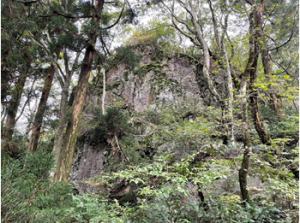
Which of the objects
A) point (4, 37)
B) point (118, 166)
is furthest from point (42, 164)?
point (4, 37)

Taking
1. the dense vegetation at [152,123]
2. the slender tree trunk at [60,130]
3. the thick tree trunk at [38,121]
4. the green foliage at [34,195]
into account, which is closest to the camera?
the green foliage at [34,195]

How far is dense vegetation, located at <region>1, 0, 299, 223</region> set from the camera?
5.87 feet

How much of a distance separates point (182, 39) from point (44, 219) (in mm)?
10188

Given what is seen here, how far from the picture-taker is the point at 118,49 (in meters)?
4.43

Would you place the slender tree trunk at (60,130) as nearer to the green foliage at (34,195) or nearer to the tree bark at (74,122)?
the tree bark at (74,122)

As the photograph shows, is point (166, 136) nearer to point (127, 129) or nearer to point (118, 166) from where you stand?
point (127, 129)

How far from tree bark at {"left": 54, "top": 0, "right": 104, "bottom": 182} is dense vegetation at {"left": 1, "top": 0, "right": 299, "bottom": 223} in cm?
2

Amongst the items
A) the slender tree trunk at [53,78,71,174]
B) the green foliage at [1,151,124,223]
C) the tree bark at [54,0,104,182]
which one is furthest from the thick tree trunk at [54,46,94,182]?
the green foliage at [1,151,124,223]

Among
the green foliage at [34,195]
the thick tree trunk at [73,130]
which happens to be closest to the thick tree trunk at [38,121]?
the thick tree trunk at [73,130]

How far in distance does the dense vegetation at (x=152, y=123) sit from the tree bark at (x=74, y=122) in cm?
2

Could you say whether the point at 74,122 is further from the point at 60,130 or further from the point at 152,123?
the point at 152,123

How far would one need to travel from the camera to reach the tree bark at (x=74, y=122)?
3574mm

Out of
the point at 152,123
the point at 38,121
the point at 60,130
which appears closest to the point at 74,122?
the point at 60,130

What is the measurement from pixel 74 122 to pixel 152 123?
3211 millimetres
